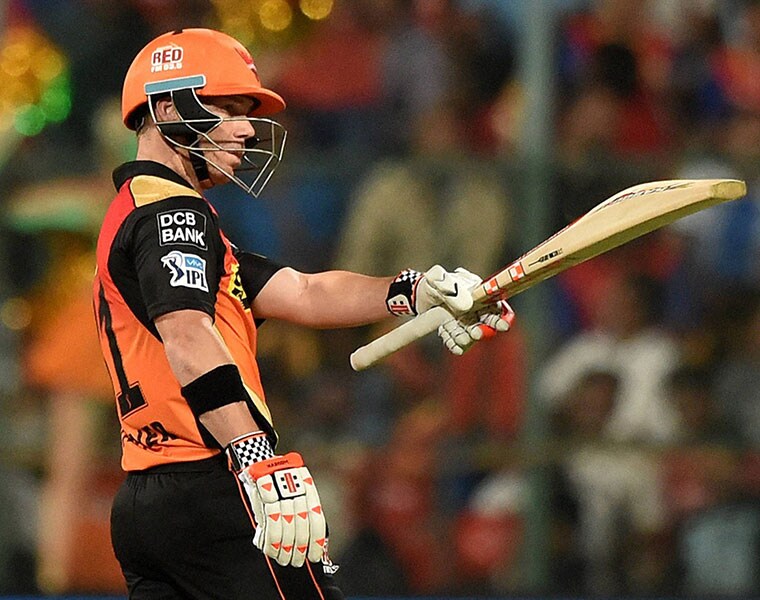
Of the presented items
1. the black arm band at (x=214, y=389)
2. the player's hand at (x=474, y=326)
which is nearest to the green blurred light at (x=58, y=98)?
the player's hand at (x=474, y=326)

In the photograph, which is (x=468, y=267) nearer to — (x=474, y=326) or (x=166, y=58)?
(x=474, y=326)

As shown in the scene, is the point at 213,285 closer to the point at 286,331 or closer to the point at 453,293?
the point at 453,293

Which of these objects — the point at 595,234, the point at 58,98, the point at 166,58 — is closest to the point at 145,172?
the point at 166,58

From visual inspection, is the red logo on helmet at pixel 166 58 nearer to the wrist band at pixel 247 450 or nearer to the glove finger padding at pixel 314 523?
the wrist band at pixel 247 450

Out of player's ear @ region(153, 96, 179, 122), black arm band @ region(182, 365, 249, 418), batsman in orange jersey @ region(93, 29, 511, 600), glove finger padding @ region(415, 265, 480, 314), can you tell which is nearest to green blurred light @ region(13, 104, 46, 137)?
batsman in orange jersey @ region(93, 29, 511, 600)

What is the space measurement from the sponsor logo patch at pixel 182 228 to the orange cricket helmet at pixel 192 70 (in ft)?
1.49

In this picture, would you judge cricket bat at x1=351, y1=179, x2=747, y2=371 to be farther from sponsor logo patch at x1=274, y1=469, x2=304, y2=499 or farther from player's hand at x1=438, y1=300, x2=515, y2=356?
sponsor logo patch at x1=274, y1=469, x2=304, y2=499

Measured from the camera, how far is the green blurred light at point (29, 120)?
7539 mm

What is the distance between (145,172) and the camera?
12.1 feet

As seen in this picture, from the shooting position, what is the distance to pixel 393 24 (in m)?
7.52

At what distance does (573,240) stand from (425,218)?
3608 millimetres

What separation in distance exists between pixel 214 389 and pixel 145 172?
658mm

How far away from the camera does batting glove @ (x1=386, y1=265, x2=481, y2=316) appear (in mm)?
3838

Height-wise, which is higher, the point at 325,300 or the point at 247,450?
the point at 325,300
